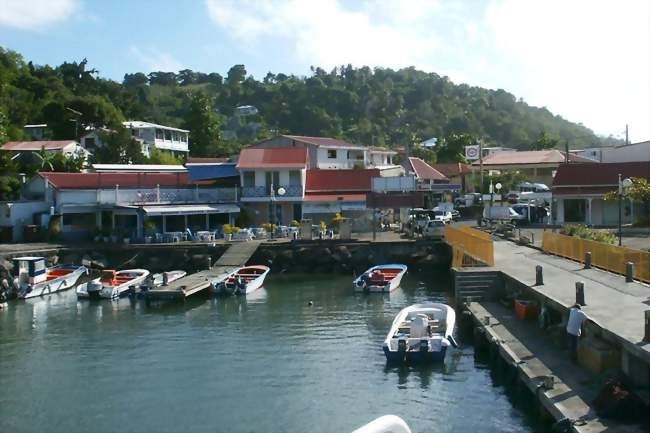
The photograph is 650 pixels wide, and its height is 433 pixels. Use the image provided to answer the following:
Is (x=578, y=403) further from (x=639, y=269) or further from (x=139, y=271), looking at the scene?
(x=139, y=271)

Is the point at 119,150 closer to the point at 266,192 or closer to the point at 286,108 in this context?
the point at 266,192

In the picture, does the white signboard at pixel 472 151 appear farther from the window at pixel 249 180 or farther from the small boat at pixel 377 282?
the small boat at pixel 377 282

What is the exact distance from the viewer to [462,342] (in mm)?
27016

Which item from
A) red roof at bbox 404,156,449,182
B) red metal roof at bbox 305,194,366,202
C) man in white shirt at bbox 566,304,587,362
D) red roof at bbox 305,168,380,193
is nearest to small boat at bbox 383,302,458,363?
man in white shirt at bbox 566,304,587,362

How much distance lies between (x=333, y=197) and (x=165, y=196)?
42.1ft

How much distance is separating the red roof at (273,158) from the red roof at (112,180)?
17.1 feet

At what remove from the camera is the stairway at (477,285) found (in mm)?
30656

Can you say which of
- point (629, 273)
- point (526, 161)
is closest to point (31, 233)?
point (629, 273)

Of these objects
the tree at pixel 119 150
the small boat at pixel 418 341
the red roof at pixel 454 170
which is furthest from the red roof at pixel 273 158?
the red roof at pixel 454 170

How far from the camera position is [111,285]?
1537 inches

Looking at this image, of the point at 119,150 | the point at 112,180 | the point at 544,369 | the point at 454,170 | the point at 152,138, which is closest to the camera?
the point at 544,369

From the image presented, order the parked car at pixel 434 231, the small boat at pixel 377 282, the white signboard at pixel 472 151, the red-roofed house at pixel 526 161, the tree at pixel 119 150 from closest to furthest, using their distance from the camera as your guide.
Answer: the small boat at pixel 377 282 < the parked car at pixel 434 231 < the white signboard at pixel 472 151 < the red-roofed house at pixel 526 161 < the tree at pixel 119 150

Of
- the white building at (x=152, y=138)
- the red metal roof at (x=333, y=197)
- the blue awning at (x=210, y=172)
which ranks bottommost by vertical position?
the red metal roof at (x=333, y=197)

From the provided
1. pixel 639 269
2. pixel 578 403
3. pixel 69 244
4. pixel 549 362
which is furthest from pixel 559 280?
pixel 69 244
